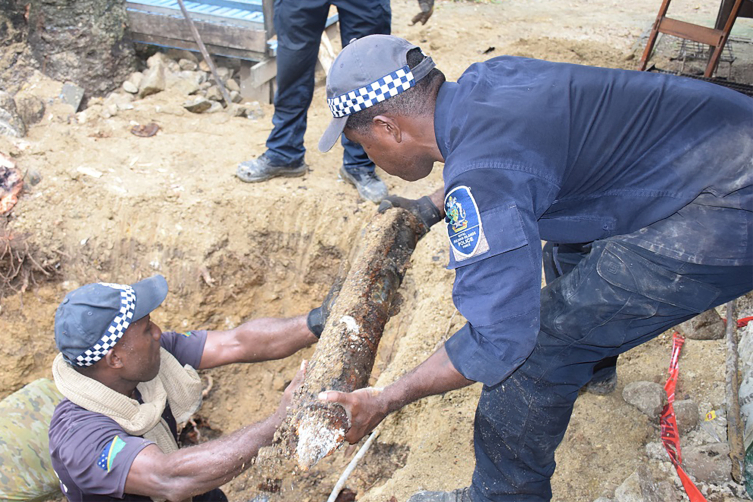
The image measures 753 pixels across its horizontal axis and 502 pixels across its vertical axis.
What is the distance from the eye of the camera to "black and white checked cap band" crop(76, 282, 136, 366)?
2.26 m

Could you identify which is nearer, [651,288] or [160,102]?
[651,288]

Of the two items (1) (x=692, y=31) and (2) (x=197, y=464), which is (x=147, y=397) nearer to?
(2) (x=197, y=464)

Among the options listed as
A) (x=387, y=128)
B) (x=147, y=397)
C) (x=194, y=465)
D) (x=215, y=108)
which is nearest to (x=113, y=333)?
(x=147, y=397)

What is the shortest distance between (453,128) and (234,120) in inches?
136

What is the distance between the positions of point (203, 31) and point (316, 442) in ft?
14.3

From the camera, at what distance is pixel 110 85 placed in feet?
16.5

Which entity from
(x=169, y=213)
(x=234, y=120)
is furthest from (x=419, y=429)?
(x=234, y=120)

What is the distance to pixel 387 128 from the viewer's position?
195 cm

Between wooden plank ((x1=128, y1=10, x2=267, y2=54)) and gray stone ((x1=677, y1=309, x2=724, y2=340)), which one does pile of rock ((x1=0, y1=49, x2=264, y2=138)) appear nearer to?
wooden plank ((x1=128, y1=10, x2=267, y2=54))

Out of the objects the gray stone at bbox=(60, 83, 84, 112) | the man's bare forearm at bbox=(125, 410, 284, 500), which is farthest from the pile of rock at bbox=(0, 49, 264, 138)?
the man's bare forearm at bbox=(125, 410, 284, 500)

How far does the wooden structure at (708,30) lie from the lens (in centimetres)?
510

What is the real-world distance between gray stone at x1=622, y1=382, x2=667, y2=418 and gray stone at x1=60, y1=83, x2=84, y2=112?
4668 mm

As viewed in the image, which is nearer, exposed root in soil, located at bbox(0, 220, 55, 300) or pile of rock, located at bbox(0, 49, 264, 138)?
exposed root in soil, located at bbox(0, 220, 55, 300)

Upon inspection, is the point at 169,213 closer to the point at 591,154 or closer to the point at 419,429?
the point at 419,429
